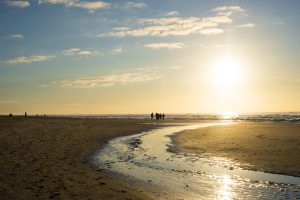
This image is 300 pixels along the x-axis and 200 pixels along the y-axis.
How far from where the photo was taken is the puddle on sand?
12641 mm

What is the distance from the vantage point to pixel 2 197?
10891 mm

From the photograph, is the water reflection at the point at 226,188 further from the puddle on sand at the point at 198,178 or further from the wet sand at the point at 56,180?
the wet sand at the point at 56,180

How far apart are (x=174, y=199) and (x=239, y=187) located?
10.5ft

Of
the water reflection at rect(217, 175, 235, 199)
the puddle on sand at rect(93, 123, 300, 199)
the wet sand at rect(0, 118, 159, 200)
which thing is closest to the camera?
the wet sand at rect(0, 118, 159, 200)

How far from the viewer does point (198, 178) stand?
15523mm

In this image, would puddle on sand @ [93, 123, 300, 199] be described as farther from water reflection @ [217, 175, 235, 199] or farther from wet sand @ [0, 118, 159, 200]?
wet sand @ [0, 118, 159, 200]

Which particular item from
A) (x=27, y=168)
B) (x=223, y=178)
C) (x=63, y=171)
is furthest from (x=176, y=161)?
(x=27, y=168)

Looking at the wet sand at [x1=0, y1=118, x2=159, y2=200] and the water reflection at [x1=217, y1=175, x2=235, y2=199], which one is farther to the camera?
the water reflection at [x1=217, y1=175, x2=235, y2=199]

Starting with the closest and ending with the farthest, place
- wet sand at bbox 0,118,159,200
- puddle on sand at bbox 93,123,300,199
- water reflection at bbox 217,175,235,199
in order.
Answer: wet sand at bbox 0,118,159,200, water reflection at bbox 217,175,235,199, puddle on sand at bbox 93,123,300,199

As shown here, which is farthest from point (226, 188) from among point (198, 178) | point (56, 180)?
point (56, 180)

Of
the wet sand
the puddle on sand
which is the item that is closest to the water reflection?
the puddle on sand

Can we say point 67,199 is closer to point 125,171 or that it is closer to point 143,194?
point 143,194

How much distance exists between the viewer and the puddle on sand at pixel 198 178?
12641 mm

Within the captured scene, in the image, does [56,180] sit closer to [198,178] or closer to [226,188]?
[198,178]
